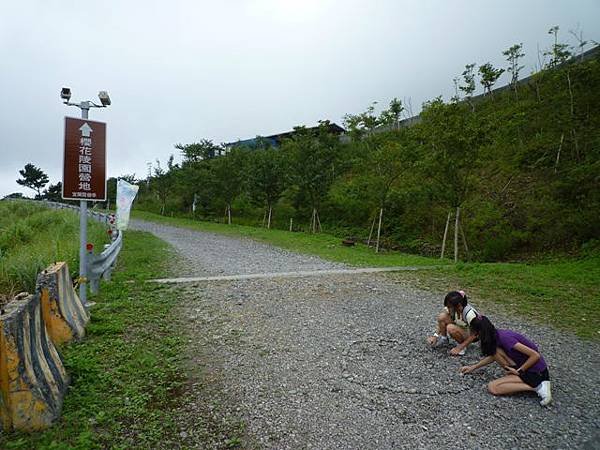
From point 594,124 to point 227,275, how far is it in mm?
17277

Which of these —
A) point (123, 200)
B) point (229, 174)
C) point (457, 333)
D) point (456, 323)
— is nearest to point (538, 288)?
point (456, 323)


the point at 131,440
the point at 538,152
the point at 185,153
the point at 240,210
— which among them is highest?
the point at 185,153

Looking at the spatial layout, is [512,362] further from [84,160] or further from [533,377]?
[84,160]

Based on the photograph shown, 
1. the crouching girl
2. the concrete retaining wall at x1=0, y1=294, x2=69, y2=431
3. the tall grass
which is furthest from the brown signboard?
the crouching girl

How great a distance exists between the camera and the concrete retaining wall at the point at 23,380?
8.64 ft

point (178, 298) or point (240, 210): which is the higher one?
point (240, 210)

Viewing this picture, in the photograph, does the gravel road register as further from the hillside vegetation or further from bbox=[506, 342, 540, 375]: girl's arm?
the hillside vegetation

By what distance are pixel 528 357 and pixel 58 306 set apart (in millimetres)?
4870

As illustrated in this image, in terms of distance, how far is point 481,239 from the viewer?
15.0 m

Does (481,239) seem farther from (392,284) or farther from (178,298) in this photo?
(178,298)

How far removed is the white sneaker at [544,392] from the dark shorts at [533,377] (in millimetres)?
30

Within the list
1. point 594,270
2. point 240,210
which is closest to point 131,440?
point 594,270

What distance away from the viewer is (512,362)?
362 cm

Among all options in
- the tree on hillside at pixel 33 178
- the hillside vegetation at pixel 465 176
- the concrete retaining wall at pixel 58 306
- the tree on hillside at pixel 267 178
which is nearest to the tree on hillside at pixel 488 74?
the hillside vegetation at pixel 465 176
